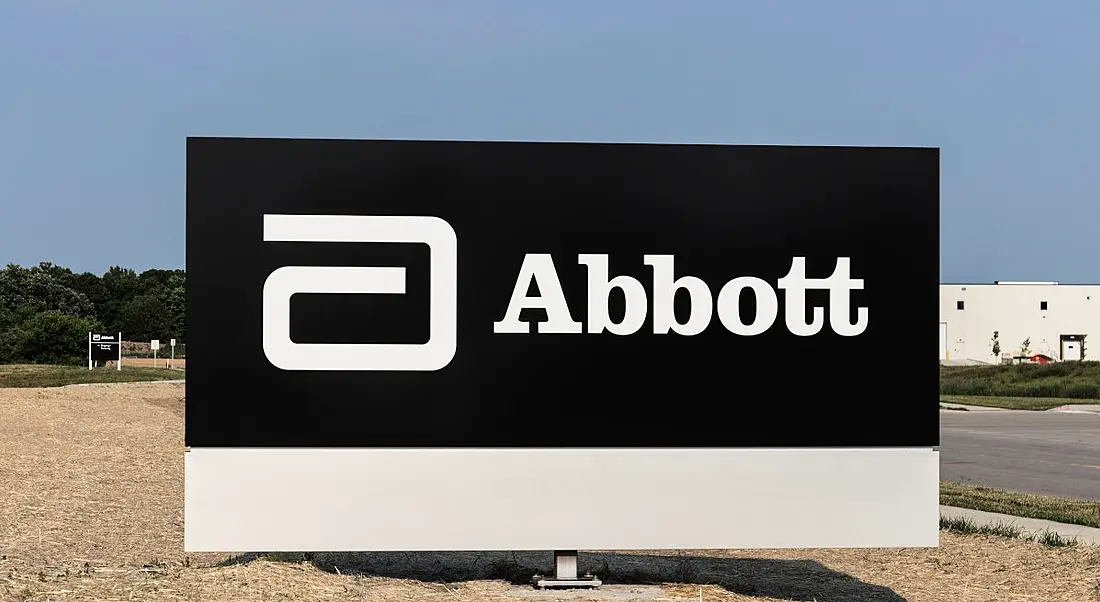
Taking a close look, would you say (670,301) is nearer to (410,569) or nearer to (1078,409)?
(410,569)

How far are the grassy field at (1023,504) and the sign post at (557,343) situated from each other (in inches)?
223

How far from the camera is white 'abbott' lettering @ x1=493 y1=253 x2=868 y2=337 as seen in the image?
270 inches

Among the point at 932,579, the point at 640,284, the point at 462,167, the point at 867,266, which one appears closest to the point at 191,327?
the point at 462,167

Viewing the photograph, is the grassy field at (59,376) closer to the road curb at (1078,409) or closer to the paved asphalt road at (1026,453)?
the paved asphalt road at (1026,453)

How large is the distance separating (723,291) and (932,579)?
319 cm

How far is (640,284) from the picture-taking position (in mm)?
6910

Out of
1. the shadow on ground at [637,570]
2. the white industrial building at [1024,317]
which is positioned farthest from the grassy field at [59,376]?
the white industrial building at [1024,317]

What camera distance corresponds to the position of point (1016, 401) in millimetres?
40219

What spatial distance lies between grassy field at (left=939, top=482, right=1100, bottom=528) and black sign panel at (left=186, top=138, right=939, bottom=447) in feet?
19.2

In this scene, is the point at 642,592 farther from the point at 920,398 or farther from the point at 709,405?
the point at 920,398

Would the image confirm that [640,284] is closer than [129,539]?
Yes

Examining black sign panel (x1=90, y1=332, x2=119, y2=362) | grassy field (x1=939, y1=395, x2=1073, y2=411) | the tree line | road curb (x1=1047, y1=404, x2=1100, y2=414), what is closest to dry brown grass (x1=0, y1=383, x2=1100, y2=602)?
road curb (x1=1047, y1=404, x2=1100, y2=414)

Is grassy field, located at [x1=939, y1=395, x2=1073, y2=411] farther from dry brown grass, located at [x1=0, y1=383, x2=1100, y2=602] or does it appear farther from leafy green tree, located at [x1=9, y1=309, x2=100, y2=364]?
leafy green tree, located at [x1=9, y1=309, x2=100, y2=364]

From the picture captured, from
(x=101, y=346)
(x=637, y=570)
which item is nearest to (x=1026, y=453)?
(x=637, y=570)
